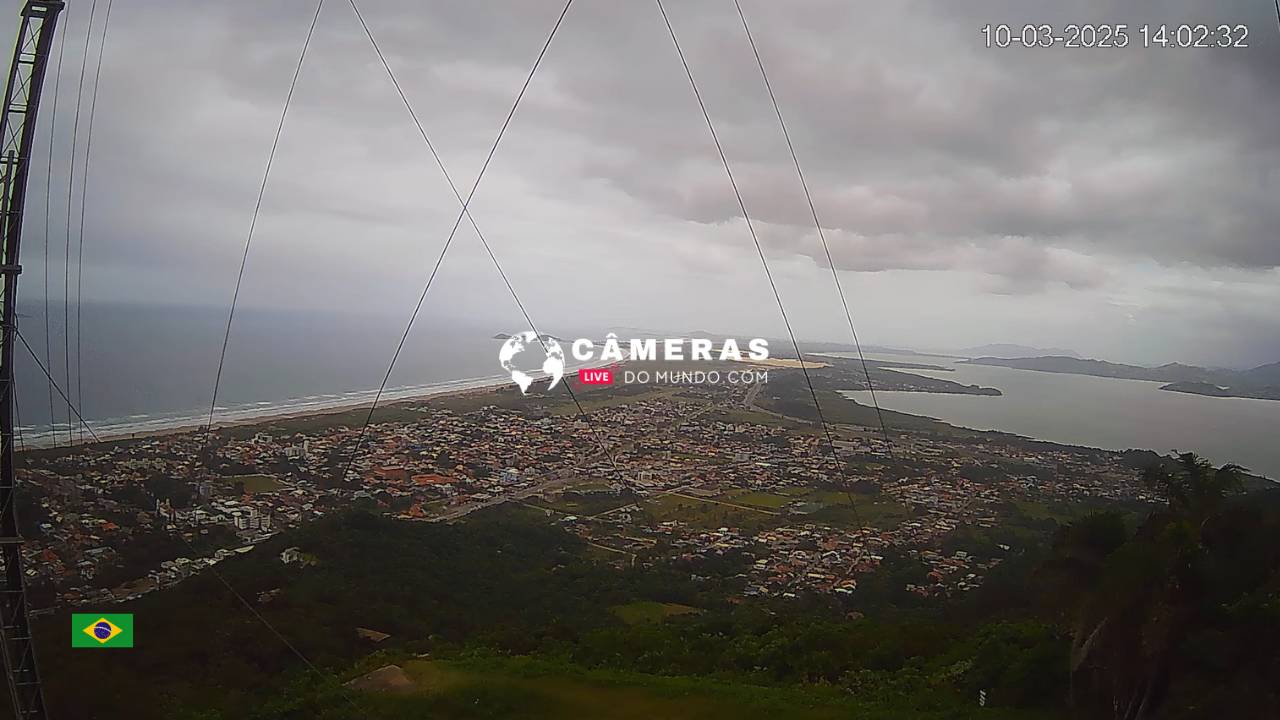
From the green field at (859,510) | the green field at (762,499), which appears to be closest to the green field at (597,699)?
the green field at (859,510)

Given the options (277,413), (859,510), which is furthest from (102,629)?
(859,510)

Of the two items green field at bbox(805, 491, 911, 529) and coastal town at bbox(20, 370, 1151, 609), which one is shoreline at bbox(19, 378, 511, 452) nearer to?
coastal town at bbox(20, 370, 1151, 609)

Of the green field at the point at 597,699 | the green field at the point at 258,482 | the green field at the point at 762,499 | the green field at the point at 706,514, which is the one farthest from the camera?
the green field at the point at 762,499

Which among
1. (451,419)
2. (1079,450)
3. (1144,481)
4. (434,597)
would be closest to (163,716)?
(434,597)

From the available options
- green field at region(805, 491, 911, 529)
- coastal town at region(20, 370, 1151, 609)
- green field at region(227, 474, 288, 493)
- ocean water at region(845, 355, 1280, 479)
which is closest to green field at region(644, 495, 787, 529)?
coastal town at region(20, 370, 1151, 609)

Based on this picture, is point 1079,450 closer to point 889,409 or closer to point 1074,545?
point 889,409

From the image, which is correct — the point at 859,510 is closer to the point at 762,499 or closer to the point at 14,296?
the point at 762,499

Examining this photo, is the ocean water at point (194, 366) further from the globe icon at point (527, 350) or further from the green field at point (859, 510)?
the green field at point (859, 510)
